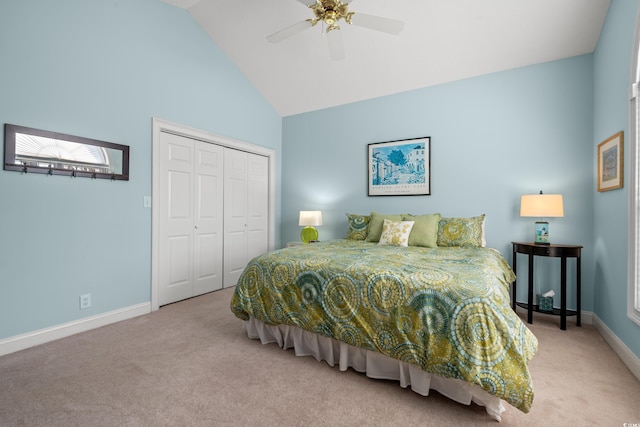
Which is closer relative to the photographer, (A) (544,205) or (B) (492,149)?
(A) (544,205)

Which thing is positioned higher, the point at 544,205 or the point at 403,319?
the point at 544,205

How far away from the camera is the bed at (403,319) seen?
143 centimetres

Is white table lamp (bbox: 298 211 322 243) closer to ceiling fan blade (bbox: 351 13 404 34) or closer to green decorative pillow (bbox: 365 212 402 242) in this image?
green decorative pillow (bbox: 365 212 402 242)

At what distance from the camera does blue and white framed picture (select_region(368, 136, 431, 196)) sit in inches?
149

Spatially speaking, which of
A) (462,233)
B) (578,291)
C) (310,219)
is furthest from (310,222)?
(578,291)

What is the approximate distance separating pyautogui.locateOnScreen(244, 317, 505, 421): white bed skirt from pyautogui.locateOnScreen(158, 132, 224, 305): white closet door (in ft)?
4.97

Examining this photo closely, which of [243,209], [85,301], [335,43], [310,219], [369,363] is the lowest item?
[369,363]

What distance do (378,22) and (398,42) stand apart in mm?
1112

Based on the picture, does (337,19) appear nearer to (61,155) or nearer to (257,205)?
(61,155)

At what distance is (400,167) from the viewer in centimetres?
393

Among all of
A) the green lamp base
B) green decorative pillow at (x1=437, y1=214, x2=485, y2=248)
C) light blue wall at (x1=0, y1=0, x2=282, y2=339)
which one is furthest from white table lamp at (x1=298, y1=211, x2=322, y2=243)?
light blue wall at (x1=0, y1=0, x2=282, y2=339)

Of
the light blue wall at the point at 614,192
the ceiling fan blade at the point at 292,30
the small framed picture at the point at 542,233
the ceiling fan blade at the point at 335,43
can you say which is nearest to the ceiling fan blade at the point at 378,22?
the ceiling fan blade at the point at 335,43

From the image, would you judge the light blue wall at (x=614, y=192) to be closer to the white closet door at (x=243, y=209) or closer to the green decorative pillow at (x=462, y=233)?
the green decorative pillow at (x=462, y=233)

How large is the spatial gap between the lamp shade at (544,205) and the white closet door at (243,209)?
134 inches
